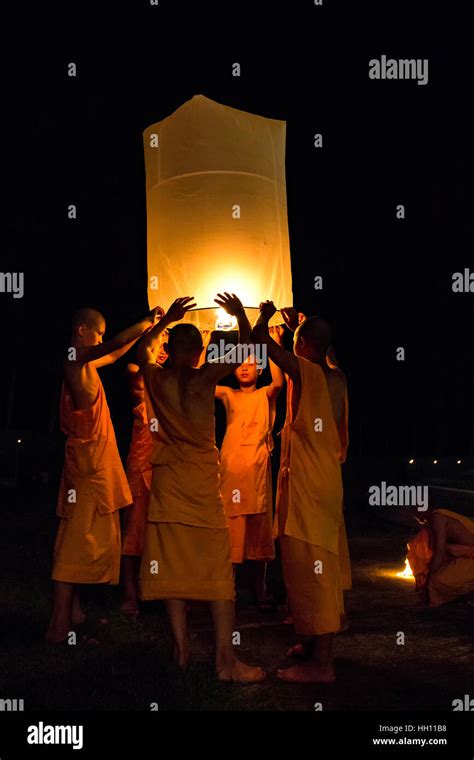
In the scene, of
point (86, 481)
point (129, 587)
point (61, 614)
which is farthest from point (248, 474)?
point (61, 614)

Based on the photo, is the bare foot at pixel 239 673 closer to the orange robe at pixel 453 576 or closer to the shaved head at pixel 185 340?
the shaved head at pixel 185 340

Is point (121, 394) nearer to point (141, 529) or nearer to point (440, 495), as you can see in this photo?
point (440, 495)

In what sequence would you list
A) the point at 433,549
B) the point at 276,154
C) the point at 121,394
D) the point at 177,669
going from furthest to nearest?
1. the point at 121,394
2. the point at 433,549
3. the point at 276,154
4. the point at 177,669

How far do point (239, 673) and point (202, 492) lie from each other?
3.12 ft

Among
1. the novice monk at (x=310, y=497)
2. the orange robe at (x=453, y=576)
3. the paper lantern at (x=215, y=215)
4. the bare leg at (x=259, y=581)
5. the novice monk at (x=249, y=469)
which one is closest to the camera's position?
the novice monk at (x=310, y=497)

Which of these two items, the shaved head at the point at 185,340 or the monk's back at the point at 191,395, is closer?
the monk's back at the point at 191,395

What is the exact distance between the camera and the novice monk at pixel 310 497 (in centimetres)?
427

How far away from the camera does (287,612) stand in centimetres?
573

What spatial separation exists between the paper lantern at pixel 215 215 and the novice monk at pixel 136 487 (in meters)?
1.56

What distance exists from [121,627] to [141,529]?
1.08 metres

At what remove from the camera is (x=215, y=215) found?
4.77 m

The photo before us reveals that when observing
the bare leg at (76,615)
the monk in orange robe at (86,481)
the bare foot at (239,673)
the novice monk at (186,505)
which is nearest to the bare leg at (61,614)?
the monk in orange robe at (86,481)

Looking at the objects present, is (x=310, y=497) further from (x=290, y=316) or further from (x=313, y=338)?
(x=290, y=316)

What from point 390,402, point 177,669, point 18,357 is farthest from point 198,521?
point 390,402
